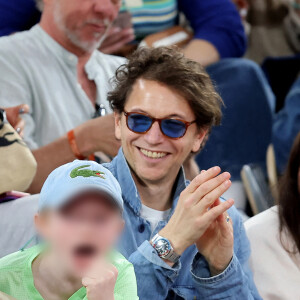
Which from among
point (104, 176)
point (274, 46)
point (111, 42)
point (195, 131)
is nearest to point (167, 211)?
point (195, 131)

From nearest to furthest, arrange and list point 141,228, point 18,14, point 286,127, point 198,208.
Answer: point 198,208
point 141,228
point 18,14
point 286,127

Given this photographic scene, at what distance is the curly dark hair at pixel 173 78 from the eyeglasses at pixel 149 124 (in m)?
0.04

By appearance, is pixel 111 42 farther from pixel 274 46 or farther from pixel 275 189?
pixel 274 46

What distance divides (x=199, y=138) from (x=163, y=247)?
19 centimetres

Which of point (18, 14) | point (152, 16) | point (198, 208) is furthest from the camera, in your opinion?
point (152, 16)

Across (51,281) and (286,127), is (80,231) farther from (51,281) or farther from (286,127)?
(286,127)

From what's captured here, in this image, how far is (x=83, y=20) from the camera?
128cm

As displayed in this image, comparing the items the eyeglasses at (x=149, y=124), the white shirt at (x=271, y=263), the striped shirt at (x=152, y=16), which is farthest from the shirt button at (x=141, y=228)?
the striped shirt at (x=152, y=16)

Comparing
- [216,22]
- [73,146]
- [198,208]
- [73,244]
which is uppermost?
[73,244]

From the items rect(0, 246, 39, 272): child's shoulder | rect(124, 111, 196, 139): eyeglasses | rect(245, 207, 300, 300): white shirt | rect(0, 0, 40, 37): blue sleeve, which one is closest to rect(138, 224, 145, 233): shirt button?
rect(124, 111, 196, 139): eyeglasses

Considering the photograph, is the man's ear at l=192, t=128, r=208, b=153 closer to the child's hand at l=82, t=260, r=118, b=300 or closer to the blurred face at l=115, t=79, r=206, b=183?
the blurred face at l=115, t=79, r=206, b=183

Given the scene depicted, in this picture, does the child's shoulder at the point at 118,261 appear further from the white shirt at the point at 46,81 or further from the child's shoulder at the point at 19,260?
the white shirt at the point at 46,81

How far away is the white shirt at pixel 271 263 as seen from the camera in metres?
1.20

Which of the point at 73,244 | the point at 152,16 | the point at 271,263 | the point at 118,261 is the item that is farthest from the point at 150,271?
the point at 152,16
